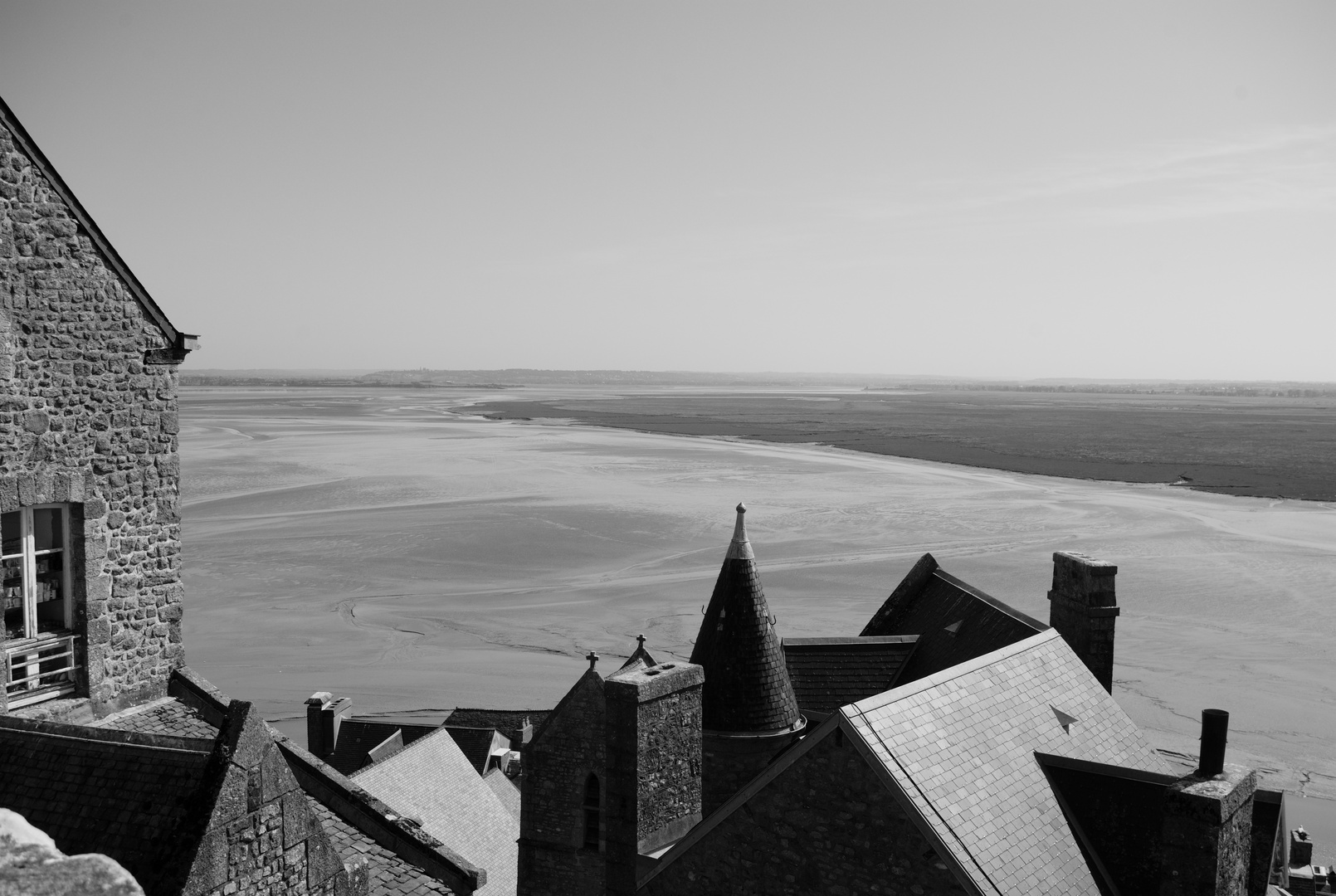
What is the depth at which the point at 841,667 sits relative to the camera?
14445 mm

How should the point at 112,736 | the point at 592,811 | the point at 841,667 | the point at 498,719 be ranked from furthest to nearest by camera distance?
the point at 498,719, the point at 841,667, the point at 592,811, the point at 112,736

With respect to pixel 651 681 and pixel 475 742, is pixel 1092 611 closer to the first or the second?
pixel 651 681

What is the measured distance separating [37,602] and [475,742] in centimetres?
1280

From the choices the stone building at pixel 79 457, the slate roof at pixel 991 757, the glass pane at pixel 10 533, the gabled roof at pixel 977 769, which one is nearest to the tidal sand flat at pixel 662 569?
the slate roof at pixel 991 757

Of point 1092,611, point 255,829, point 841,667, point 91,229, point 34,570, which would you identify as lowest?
point 841,667

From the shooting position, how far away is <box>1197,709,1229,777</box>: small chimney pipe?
800 centimetres

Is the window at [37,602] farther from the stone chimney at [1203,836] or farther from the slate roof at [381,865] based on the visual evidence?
the stone chimney at [1203,836]

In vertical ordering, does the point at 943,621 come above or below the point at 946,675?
below

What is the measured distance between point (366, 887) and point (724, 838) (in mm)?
3283

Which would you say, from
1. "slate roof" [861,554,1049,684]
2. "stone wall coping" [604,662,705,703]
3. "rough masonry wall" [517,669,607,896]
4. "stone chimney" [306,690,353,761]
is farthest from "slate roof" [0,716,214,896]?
"stone chimney" [306,690,353,761]

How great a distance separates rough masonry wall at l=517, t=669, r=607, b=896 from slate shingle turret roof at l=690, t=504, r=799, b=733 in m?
1.32

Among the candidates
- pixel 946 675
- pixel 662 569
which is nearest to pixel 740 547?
pixel 946 675

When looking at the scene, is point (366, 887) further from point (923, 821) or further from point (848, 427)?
point (848, 427)

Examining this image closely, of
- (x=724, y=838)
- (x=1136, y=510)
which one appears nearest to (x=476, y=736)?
(x=724, y=838)
